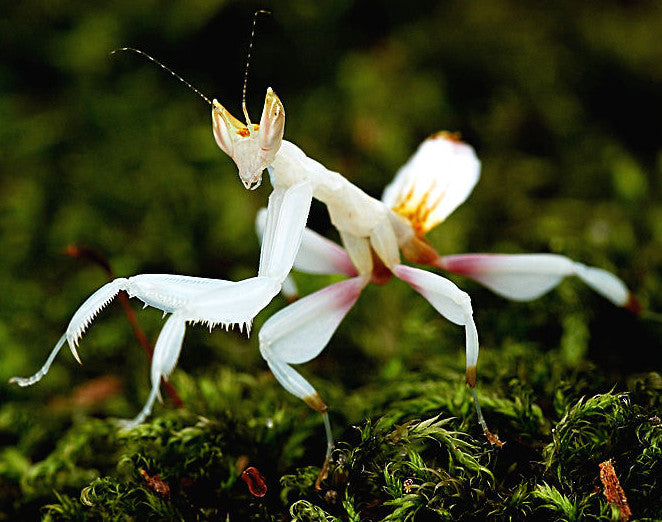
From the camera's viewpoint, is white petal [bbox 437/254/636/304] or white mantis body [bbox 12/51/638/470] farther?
white petal [bbox 437/254/636/304]

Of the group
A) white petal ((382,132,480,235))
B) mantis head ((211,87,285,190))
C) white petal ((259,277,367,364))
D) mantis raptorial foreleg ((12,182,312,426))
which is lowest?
white petal ((259,277,367,364))

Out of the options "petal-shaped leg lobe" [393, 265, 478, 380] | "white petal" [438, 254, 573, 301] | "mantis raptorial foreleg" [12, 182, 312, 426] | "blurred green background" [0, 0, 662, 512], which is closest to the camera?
"mantis raptorial foreleg" [12, 182, 312, 426]

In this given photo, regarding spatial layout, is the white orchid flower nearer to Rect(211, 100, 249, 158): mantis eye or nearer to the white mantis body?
the white mantis body

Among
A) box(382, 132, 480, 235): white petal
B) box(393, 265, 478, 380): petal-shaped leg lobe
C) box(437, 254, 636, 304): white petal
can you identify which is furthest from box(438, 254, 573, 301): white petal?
box(393, 265, 478, 380): petal-shaped leg lobe

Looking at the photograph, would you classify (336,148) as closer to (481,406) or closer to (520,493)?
(481,406)

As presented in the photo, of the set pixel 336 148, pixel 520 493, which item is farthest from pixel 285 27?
pixel 520 493

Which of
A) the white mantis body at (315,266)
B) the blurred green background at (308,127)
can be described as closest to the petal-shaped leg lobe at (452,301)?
the white mantis body at (315,266)

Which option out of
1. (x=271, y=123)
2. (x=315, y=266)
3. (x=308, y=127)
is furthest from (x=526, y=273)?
(x=308, y=127)
